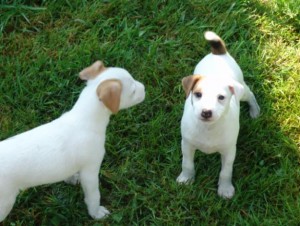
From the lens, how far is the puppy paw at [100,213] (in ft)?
13.2

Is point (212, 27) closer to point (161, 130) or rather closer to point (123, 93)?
point (161, 130)

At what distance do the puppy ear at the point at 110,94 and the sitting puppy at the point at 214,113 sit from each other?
1.72 feet

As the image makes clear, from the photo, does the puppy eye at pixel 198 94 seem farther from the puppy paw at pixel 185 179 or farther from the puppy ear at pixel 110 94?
the puppy paw at pixel 185 179

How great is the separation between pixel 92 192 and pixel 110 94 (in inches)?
32.7


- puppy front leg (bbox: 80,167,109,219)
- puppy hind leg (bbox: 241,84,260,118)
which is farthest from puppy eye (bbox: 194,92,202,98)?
puppy hind leg (bbox: 241,84,260,118)

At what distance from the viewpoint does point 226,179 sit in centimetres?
413

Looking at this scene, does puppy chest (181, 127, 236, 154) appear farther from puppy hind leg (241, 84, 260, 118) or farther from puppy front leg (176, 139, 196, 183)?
puppy hind leg (241, 84, 260, 118)

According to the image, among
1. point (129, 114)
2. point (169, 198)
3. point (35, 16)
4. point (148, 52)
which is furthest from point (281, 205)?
point (35, 16)

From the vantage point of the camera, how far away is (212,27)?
5414mm

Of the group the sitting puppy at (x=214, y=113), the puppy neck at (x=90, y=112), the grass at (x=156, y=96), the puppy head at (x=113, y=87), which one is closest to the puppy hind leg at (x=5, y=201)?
the grass at (x=156, y=96)

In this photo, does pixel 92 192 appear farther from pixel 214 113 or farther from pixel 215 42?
pixel 215 42

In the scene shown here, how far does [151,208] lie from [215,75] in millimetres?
1071

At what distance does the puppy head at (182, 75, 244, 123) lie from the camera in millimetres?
3488

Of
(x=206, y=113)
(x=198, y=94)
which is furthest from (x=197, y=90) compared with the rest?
(x=206, y=113)
